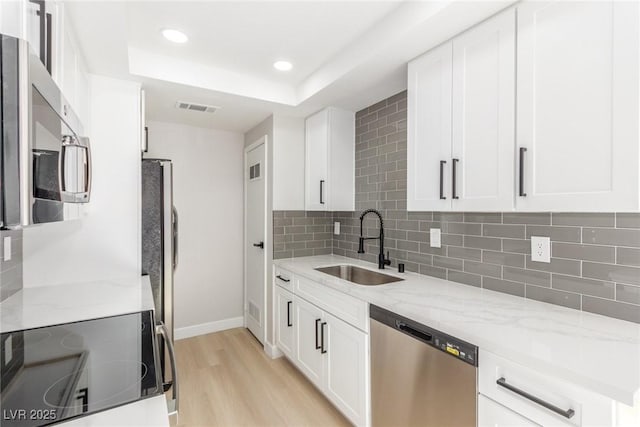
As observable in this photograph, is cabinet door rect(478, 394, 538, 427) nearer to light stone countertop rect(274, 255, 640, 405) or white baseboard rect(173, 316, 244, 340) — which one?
light stone countertop rect(274, 255, 640, 405)

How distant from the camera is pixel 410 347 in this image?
1.54m

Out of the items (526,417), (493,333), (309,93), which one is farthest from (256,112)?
(526,417)

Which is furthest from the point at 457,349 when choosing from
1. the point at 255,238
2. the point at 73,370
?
the point at 255,238

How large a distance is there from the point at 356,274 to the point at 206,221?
1859 millimetres

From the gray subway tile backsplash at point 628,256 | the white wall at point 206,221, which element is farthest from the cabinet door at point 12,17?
the white wall at point 206,221

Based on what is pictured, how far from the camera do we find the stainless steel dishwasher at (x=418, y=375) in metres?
1.29

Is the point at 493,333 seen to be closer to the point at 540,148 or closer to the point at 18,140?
the point at 540,148

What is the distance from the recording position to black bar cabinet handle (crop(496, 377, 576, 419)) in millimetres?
979

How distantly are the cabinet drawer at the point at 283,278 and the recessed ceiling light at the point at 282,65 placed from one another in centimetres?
160

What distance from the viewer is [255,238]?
11.4 feet

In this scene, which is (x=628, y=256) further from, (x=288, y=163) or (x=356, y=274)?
(x=288, y=163)

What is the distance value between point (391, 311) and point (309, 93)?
176cm

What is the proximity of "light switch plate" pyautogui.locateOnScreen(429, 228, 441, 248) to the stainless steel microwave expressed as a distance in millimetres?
1999

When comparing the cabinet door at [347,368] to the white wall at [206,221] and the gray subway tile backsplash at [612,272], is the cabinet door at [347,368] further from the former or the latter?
the white wall at [206,221]
